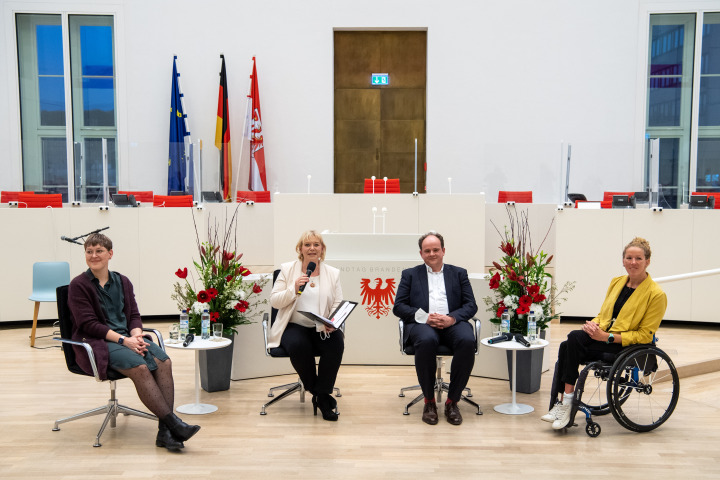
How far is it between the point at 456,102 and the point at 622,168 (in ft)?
13.2

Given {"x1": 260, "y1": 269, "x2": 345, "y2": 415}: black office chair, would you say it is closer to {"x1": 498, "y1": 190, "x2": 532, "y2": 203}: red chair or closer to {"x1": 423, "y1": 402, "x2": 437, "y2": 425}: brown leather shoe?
{"x1": 423, "y1": 402, "x2": 437, "y2": 425}: brown leather shoe

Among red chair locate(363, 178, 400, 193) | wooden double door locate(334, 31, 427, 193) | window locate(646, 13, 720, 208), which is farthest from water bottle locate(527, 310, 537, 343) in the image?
window locate(646, 13, 720, 208)

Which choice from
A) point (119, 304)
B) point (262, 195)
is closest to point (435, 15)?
point (262, 195)

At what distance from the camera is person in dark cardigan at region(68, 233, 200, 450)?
12.9ft

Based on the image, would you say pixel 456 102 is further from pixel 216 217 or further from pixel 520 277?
pixel 520 277

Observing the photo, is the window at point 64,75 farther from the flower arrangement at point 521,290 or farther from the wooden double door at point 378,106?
the flower arrangement at point 521,290

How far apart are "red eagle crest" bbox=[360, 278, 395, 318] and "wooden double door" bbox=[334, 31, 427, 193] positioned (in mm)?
6570

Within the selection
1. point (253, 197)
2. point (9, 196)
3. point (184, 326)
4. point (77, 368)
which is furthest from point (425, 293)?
point (253, 197)

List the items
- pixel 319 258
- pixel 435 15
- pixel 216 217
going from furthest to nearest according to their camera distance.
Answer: pixel 435 15 → pixel 216 217 → pixel 319 258

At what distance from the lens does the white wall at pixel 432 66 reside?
476 inches

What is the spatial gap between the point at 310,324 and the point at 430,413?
0.99m

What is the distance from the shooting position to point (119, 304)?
4.28m

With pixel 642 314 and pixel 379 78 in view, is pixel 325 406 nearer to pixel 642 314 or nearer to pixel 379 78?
pixel 642 314

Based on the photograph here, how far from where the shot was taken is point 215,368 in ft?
17.0
